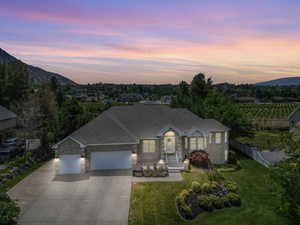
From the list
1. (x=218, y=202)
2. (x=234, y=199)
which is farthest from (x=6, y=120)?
(x=234, y=199)

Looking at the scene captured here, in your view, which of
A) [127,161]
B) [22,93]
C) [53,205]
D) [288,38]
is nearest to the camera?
[53,205]

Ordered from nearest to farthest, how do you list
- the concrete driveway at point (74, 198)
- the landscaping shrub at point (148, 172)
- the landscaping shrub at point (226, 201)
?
the concrete driveway at point (74, 198), the landscaping shrub at point (226, 201), the landscaping shrub at point (148, 172)

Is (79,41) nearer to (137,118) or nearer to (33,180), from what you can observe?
(137,118)

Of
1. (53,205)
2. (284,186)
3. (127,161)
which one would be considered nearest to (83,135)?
(127,161)

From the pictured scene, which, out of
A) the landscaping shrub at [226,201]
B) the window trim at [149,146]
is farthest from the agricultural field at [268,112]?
the landscaping shrub at [226,201]

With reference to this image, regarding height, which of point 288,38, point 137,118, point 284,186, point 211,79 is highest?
point 288,38

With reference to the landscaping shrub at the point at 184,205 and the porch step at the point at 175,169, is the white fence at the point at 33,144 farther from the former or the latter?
the landscaping shrub at the point at 184,205

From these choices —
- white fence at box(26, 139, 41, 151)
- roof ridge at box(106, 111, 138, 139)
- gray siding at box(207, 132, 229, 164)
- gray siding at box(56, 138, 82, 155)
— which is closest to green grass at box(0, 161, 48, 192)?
gray siding at box(56, 138, 82, 155)
